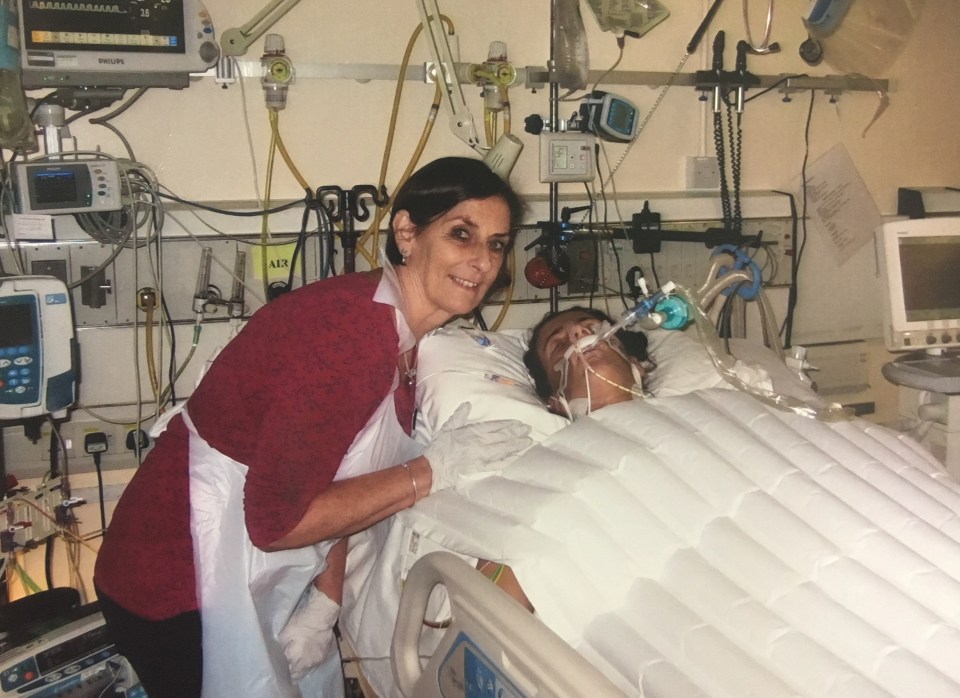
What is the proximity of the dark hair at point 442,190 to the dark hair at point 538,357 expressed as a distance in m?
0.47

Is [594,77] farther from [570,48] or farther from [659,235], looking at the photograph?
[659,235]

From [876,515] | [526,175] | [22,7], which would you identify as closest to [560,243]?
[526,175]

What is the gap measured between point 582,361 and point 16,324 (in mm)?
1325

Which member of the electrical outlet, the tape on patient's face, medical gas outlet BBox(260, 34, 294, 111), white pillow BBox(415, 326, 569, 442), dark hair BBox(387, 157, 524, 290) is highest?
medical gas outlet BBox(260, 34, 294, 111)

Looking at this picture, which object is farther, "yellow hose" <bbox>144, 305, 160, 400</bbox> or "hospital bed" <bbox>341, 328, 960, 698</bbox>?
"yellow hose" <bbox>144, 305, 160, 400</bbox>

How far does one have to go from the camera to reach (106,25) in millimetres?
1726

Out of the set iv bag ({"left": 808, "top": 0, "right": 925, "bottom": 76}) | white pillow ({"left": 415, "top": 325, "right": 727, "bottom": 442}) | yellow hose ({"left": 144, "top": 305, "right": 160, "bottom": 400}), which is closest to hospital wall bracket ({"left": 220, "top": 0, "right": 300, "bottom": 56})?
yellow hose ({"left": 144, "top": 305, "right": 160, "bottom": 400})

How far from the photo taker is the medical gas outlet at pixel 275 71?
6.28 feet

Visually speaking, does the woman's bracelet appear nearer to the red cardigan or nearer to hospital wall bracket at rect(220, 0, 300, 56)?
the red cardigan

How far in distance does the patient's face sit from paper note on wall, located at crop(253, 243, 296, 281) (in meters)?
0.75

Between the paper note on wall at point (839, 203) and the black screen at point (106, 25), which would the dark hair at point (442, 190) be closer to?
the black screen at point (106, 25)

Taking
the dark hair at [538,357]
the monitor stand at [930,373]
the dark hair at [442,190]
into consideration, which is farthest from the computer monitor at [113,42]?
the monitor stand at [930,373]

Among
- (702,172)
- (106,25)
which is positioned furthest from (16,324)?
(702,172)

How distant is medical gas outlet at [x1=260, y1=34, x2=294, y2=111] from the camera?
1.91m
